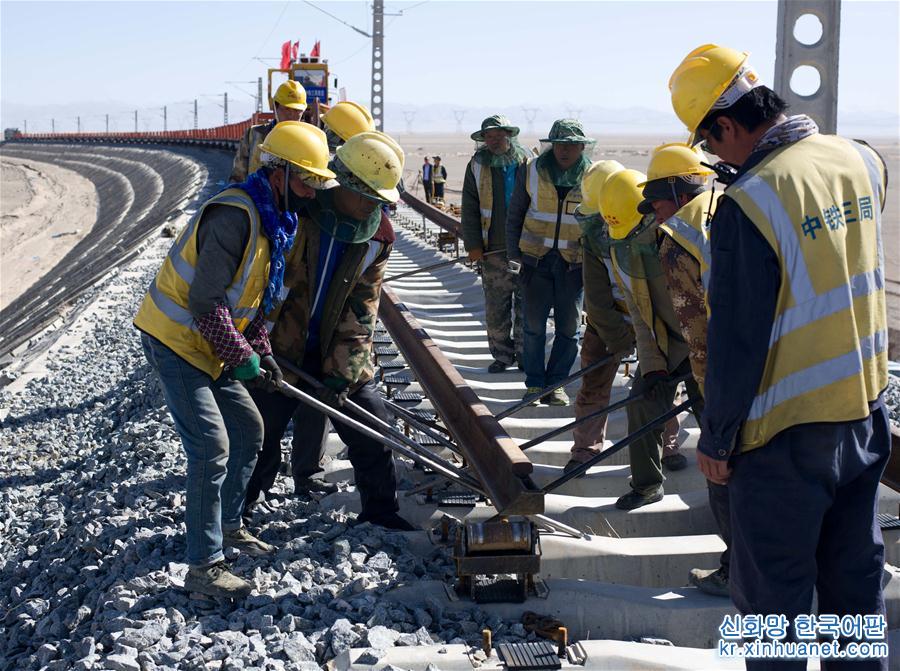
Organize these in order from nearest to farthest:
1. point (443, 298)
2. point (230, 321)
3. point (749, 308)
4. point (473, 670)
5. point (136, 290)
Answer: point (749, 308), point (473, 670), point (230, 321), point (443, 298), point (136, 290)

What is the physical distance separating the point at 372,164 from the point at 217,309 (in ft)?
3.08

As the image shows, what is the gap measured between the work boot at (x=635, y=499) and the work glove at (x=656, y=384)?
472 millimetres

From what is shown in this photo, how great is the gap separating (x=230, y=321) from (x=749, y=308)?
214 cm

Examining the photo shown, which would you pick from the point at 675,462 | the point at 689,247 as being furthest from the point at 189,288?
the point at 675,462

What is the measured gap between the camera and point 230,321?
4.14 metres

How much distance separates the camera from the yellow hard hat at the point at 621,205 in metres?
4.93

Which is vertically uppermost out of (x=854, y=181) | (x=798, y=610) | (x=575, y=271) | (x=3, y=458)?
(x=854, y=181)

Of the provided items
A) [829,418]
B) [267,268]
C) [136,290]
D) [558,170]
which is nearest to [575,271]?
[558,170]

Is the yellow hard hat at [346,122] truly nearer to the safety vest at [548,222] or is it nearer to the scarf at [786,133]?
the safety vest at [548,222]

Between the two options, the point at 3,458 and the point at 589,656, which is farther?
the point at 3,458

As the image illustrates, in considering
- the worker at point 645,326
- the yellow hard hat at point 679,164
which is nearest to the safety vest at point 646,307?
the worker at point 645,326

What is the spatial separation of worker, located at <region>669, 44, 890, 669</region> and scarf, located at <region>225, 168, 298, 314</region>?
186 cm

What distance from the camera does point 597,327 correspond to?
5566 mm

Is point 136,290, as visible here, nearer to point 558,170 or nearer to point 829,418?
point 558,170
